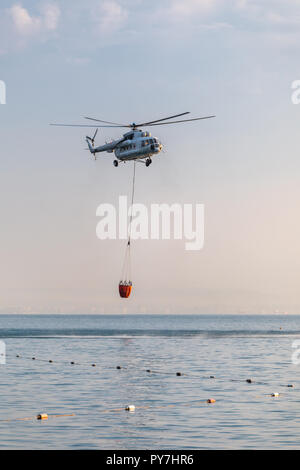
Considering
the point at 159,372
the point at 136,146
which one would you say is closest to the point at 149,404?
the point at 159,372

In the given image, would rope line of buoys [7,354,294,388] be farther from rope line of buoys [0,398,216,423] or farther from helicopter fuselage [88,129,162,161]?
helicopter fuselage [88,129,162,161]

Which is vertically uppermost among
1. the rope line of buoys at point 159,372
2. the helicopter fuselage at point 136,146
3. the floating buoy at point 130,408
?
the helicopter fuselage at point 136,146

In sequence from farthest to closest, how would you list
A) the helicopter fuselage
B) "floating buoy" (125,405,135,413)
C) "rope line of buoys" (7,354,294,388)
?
the helicopter fuselage
"rope line of buoys" (7,354,294,388)
"floating buoy" (125,405,135,413)

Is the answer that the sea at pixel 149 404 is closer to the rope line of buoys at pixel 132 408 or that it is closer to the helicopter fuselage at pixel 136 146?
the rope line of buoys at pixel 132 408

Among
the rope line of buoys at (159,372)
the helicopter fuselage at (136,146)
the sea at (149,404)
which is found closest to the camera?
the sea at (149,404)

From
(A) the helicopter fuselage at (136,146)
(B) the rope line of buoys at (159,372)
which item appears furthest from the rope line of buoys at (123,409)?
(A) the helicopter fuselage at (136,146)

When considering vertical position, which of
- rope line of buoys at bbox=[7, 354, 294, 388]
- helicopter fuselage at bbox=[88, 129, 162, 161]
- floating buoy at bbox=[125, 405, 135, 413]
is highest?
helicopter fuselage at bbox=[88, 129, 162, 161]

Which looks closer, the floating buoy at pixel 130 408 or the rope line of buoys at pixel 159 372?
the floating buoy at pixel 130 408

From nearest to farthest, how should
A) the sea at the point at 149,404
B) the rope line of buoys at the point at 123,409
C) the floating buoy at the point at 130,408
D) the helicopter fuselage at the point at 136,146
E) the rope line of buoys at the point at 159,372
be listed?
the sea at the point at 149,404, the rope line of buoys at the point at 123,409, the floating buoy at the point at 130,408, the rope line of buoys at the point at 159,372, the helicopter fuselage at the point at 136,146

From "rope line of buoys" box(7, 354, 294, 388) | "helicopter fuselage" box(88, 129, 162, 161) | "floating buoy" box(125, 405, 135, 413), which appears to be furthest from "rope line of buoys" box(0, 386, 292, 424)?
"helicopter fuselage" box(88, 129, 162, 161)

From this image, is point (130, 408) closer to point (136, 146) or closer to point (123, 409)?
point (123, 409)
